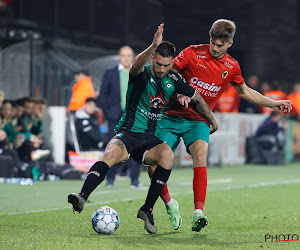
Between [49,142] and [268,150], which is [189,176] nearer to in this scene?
[49,142]

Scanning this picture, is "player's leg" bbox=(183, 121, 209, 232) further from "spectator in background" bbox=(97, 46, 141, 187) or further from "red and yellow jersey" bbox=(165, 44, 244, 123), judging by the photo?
"spectator in background" bbox=(97, 46, 141, 187)

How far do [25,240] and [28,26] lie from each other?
11.6 meters

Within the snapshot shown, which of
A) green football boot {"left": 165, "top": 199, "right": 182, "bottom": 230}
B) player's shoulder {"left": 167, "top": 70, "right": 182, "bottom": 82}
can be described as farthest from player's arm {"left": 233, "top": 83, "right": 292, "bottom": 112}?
green football boot {"left": 165, "top": 199, "right": 182, "bottom": 230}

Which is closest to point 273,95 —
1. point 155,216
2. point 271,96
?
point 271,96

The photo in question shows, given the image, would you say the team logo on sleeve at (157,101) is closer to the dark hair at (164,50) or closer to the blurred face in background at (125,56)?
the dark hair at (164,50)

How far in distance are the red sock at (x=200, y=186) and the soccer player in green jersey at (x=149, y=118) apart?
13.1 inches

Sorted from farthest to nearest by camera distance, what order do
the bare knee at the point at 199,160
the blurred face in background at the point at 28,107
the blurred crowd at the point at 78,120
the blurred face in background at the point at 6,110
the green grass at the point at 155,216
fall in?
the blurred face in background at the point at 28,107 < the blurred face in background at the point at 6,110 < the blurred crowd at the point at 78,120 < the bare knee at the point at 199,160 < the green grass at the point at 155,216

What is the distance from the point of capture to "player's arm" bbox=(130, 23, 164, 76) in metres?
6.23

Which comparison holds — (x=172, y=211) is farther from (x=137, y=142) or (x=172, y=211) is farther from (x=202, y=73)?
(x=202, y=73)

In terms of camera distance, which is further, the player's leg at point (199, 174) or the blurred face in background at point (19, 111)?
the blurred face in background at point (19, 111)

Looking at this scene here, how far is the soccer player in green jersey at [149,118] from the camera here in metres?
6.55

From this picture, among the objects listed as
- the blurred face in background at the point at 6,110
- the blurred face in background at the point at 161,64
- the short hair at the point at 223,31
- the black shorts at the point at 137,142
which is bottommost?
the blurred face in background at the point at 6,110

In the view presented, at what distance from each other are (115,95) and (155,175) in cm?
489

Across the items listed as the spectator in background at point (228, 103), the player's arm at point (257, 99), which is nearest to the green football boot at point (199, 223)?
the player's arm at point (257, 99)
